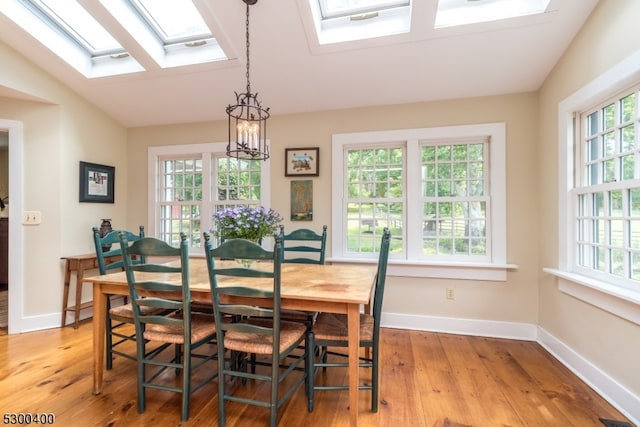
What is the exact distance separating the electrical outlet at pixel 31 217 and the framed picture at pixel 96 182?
15.0 inches

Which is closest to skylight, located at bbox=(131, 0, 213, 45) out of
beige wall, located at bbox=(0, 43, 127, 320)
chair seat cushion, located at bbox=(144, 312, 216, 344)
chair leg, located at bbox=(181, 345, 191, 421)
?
beige wall, located at bbox=(0, 43, 127, 320)

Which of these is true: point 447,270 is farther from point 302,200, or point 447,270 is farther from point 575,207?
point 302,200

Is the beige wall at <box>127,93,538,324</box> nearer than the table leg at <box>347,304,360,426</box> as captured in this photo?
No

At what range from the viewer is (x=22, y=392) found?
192 centimetres

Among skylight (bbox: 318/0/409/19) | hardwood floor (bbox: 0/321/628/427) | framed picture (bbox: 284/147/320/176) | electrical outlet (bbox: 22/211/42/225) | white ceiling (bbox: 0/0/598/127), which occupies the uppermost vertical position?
skylight (bbox: 318/0/409/19)

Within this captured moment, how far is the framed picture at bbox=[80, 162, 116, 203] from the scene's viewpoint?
3277 mm

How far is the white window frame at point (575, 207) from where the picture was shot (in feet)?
5.70

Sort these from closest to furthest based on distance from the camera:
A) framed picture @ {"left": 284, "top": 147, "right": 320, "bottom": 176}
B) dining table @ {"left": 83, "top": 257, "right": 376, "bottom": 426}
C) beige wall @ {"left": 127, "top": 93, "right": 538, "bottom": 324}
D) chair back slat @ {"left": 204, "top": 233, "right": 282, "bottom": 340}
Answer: chair back slat @ {"left": 204, "top": 233, "right": 282, "bottom": 340}
dining table @ {"left": 83, "top": 257, "right": 376, "bottom": 426}
beige wall @ {"left": 127, "top": 93, "right": 538, "bottom": 324}
framed picture @ {"left": 284, "top": 147, "right": 320, "bottom": 176}

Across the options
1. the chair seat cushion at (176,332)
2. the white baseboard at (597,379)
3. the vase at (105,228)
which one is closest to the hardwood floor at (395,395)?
the white baseboard at (597,379)

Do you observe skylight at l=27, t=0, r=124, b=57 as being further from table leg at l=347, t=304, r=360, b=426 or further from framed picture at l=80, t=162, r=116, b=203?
table leg at l=347, t=304, r=360, b=426

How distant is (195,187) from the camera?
12.1ft

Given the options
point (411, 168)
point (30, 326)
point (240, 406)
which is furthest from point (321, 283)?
point (30, 326)

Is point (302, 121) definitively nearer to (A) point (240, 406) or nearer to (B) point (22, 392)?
(A) point (240, 406)

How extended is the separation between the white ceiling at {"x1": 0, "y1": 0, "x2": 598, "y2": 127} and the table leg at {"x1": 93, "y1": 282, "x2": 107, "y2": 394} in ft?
6.80
